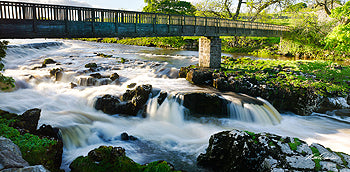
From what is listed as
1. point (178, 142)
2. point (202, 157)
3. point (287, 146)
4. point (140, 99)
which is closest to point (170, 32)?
point (140, 99)

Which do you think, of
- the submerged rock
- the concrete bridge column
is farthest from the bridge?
the submerged rock

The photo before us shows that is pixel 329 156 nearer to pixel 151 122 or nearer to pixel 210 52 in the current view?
pixel 151 122

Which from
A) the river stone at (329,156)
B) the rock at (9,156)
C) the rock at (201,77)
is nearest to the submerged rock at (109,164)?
the rock at (9,156)

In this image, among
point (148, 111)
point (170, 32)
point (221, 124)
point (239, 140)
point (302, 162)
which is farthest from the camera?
point (170, 32)

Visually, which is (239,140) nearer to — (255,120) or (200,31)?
(255,120)

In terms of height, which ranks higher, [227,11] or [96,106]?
[227,11]

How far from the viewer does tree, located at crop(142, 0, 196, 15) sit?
56156 mm

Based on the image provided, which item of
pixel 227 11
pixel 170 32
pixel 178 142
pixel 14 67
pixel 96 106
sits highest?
pixel 227 11

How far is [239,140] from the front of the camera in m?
8.17

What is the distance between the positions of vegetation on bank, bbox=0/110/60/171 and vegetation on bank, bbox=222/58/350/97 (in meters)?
13.4

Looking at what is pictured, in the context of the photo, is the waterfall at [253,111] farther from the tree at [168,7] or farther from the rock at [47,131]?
the tree at [168,7]

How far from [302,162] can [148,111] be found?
9.25 meters

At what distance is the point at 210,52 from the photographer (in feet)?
76.0

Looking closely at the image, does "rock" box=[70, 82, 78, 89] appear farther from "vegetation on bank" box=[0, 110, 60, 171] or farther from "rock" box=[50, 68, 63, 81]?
"vegetation on bank" box=[0, 110, 60, 171]
